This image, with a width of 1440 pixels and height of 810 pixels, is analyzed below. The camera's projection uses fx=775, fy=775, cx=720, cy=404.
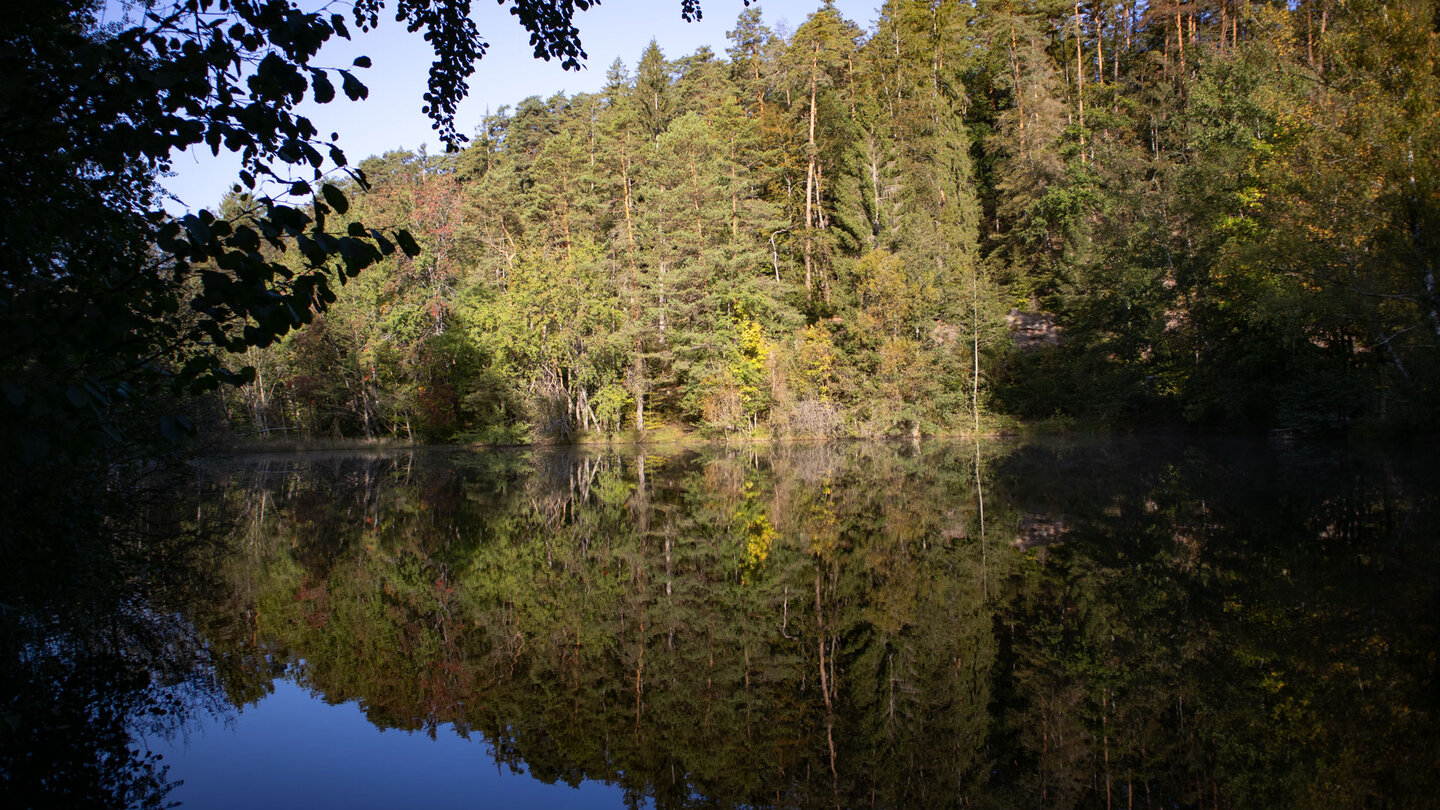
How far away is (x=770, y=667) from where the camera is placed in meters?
6.58

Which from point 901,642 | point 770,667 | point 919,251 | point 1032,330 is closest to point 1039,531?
point 901,642

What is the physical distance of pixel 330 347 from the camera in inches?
1624

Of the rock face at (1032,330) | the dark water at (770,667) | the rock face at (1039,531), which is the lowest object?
the dark water at (770,667)

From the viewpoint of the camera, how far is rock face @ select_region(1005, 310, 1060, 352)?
40.1 meters

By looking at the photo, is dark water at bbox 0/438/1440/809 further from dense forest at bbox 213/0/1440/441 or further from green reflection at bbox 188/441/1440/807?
dense forest at bbox 213/0/1440/441

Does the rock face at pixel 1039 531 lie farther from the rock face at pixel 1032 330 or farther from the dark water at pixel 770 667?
the rock face at pixel 1032 330

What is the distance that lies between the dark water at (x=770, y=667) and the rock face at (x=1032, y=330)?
27875mm

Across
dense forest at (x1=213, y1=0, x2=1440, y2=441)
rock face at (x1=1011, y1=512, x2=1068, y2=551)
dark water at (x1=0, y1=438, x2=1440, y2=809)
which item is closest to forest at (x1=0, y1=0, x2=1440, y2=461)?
dense forest at (x1=213, y1=0, x2=1440, y2=441)

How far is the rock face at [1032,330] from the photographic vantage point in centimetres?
4006

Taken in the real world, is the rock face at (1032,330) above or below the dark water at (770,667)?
above

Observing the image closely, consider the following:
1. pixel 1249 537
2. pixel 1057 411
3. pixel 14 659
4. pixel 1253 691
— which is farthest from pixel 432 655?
pixel 1057 411

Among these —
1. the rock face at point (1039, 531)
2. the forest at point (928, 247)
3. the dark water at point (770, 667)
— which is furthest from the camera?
the forest at point (928, 247)

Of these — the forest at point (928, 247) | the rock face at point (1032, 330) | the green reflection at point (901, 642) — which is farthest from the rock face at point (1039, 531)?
the rock face at point (1032, 330)

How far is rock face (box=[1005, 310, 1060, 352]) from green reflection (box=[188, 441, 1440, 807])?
84.0 feet
